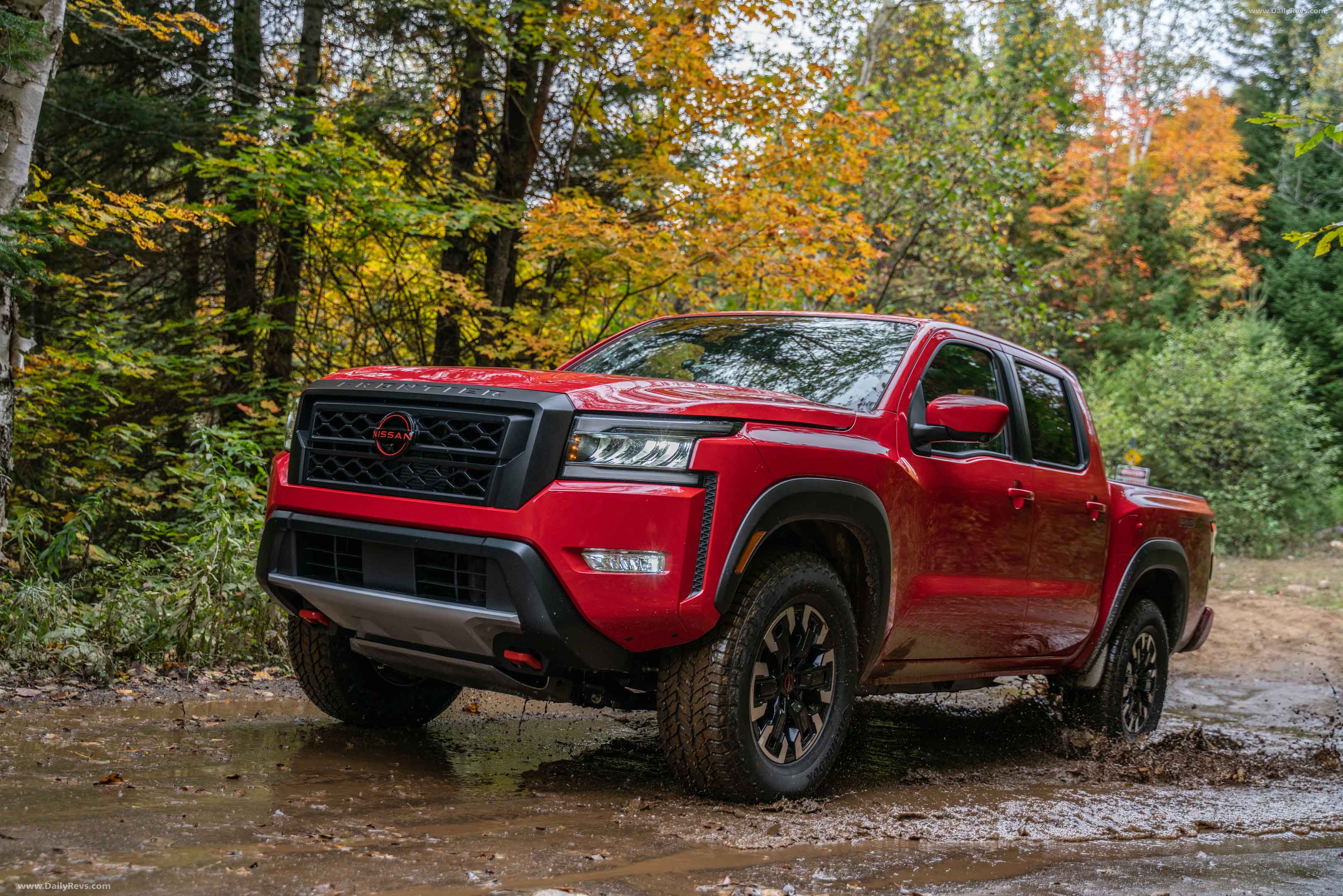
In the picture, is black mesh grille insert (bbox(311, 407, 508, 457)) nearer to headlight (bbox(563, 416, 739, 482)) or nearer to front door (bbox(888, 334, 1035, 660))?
headlight (bbox(563, 416, 739, 482))

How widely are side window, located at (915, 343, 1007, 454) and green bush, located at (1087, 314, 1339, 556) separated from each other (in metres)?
14.8

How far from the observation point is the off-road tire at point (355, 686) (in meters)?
4.71

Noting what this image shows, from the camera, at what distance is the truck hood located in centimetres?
381

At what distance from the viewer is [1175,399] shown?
781 inches

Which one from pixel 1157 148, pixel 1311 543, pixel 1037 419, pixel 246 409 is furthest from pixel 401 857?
pixel 1157 148

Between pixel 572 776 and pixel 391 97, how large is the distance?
8653 mm

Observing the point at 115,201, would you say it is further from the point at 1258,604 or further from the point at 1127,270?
the point at 1127,270

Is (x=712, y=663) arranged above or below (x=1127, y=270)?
below

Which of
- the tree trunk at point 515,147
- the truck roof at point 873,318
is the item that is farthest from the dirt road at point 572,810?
the tree trunk at point 515,147

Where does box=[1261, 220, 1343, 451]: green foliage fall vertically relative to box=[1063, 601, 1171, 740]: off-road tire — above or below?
above

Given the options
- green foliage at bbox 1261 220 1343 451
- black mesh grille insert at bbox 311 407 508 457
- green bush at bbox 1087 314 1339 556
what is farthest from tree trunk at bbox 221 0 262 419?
green foliage at bbox 1261 220 1343 451

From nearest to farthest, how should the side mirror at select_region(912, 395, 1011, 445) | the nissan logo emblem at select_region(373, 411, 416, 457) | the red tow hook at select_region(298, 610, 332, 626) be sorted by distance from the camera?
the nissan logo emblem at select_region(373, 411, 416, 457) → the red tow hook at select_region(298, 610, 332, 626) → the side mirror at select_region(912, 395, 1011, 445)

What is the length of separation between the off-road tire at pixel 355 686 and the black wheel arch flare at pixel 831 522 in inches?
62.2

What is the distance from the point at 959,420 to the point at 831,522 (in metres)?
0.72
